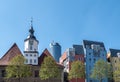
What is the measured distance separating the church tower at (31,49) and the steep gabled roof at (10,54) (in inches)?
95.4

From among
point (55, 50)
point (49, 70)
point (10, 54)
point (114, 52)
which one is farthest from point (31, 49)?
point (55, 50)

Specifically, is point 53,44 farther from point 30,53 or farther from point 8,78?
point 8,78

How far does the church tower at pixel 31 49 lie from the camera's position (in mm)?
77375

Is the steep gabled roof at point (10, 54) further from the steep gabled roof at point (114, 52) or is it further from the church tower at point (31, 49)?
the steep gabled roof at point (114, 52)

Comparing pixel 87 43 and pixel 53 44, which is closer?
pixel 87 43

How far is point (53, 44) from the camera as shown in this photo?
132875 millimetres

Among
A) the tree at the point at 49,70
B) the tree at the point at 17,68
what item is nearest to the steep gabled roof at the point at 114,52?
the tree at the point at 49,70

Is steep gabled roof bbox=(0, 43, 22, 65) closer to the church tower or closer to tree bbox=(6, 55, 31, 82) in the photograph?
the church tower

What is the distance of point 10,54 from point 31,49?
6.14 metres

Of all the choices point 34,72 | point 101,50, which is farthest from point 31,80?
point 101,50

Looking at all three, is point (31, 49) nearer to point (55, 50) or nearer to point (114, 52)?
point (114, 52)

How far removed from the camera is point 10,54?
77.3 m

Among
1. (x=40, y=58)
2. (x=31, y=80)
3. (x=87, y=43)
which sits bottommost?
(x=31, y=80)

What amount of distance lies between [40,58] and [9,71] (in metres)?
15.0
